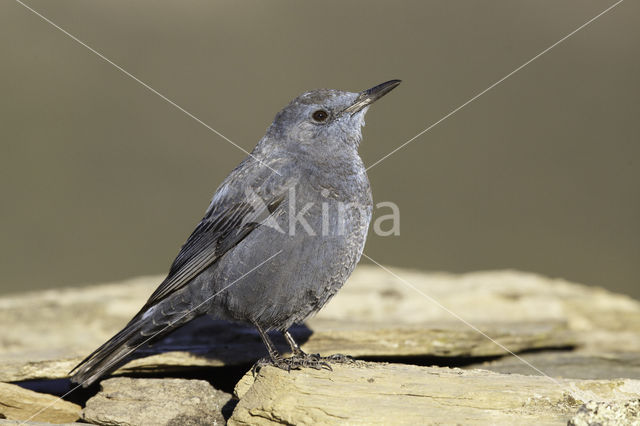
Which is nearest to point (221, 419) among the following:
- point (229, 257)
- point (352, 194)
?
point (229, 257)

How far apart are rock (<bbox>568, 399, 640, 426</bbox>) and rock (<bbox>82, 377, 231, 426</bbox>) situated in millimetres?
2254

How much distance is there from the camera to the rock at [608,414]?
135 inches

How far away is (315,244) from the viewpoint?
5.01 metres

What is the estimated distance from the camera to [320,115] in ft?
19.0

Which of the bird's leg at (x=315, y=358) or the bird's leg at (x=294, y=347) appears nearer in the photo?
the bird's leg at (x=315, y=358)

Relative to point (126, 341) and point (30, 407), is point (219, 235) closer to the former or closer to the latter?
point (126, 341)

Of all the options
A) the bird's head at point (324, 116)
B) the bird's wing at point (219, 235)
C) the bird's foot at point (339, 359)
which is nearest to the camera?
the bird's foot at point (339, 359)

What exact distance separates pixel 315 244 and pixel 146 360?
61.4 inches

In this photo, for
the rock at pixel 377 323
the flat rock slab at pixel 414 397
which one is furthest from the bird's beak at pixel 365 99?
the flat rock slab at pixel 414 397

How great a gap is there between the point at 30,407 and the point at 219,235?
1769mm

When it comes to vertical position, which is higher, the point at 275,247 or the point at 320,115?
the point at 320,115

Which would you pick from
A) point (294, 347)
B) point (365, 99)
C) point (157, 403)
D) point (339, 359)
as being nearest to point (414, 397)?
point (339, 359)

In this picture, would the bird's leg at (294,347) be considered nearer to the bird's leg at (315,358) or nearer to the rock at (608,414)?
the bird's leg at (315,358)

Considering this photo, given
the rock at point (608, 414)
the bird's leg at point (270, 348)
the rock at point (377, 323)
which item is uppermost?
the rock at point (377, 323)
